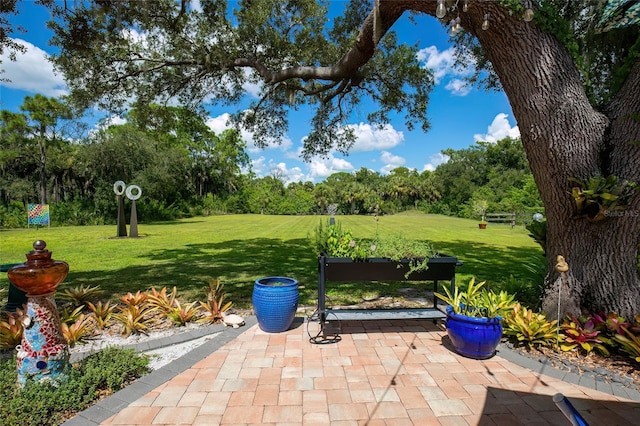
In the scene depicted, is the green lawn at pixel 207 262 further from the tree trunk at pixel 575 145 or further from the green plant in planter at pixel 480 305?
the tree trunk at pixel 575 145

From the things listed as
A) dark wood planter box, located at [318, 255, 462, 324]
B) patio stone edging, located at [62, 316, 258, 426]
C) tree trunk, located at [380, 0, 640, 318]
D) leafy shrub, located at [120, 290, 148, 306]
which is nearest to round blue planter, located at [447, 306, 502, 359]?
dark wood planter box, located at [318, 255, 462, 324]

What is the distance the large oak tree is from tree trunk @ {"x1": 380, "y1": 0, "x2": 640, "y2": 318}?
10mm

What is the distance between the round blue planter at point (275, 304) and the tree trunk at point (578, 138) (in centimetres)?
307

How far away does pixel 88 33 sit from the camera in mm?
5711

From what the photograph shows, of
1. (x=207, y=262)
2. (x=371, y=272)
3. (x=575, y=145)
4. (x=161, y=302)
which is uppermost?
(x=575, y=145)

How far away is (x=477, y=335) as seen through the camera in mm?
3314

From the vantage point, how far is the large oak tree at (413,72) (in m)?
3.44

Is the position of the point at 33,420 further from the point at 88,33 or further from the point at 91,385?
the point at 88,33

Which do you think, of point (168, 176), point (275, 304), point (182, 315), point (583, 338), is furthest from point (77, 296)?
point (168, 176)

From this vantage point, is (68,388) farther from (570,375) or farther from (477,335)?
(570,375)

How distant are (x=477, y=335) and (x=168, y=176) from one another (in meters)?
24.6

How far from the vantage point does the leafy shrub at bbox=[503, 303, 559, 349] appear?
11.6 feet

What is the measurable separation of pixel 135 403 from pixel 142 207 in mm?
24297

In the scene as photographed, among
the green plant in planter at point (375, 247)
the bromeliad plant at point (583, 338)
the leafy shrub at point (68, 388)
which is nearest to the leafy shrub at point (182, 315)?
the leafy shrub at point (68, 388)
